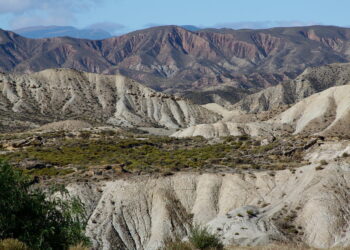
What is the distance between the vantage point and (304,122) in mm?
114438

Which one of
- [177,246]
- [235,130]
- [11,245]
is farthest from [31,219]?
[235,130]

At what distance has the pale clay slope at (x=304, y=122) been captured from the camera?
10631cm

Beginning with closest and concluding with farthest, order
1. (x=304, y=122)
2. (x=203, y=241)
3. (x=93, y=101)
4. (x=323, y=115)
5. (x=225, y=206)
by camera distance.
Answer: (x=203, y=241) < (x=225, y=206) < (x=323, y=115) < (x=304, y=122) < (x=93, y=101)

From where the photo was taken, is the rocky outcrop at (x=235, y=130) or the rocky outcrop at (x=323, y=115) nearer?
the rocky outcrop at (x=323, y=115)

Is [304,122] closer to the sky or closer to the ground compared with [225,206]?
closer to the ground

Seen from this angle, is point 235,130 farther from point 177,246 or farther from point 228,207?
point 177,246

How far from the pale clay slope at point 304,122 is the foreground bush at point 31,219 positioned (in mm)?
85914

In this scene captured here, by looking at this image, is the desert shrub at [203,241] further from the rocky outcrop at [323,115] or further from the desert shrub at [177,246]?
the rocky outcrop at [323,115]

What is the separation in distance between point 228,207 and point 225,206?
1.43 feet

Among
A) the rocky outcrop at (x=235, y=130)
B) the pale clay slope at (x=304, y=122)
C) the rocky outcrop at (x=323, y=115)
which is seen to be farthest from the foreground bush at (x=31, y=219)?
the rocky outcrop at (x=235, y=130)

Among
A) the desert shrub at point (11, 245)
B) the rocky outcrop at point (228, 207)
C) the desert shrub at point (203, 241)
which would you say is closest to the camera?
the desert shrub at point (11, 245)

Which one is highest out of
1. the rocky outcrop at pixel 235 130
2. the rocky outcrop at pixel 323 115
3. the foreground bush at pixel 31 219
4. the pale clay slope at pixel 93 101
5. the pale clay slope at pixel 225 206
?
the foreground bush at pixel 31 219

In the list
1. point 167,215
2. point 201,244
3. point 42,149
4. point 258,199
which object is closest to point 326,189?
point 258,199

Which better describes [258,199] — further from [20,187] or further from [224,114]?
[224,114]
